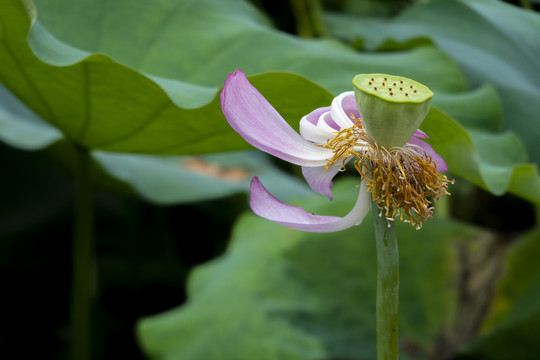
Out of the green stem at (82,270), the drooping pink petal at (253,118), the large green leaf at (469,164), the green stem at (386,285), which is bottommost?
the green stem at (82,270)

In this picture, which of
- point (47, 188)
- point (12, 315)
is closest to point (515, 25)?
point (47, 188)

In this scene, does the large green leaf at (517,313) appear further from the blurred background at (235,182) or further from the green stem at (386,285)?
the green stem at (386,285)

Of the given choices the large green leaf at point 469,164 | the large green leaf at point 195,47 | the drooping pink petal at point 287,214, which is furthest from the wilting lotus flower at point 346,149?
the large green leaf at point 195,47

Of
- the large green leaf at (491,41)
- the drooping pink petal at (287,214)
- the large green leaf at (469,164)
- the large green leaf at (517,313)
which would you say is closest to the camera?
the drooping pink petal at (287,214)

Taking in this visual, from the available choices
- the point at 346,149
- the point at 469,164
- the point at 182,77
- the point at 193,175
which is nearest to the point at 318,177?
the point at 346,149

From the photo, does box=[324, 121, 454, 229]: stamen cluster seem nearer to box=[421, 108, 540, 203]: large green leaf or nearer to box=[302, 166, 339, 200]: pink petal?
box=[302, 166, 339, 200]: pink petal

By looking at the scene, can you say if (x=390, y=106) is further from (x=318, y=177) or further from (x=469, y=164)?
(x=469, y=164)

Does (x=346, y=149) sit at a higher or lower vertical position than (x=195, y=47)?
higher
